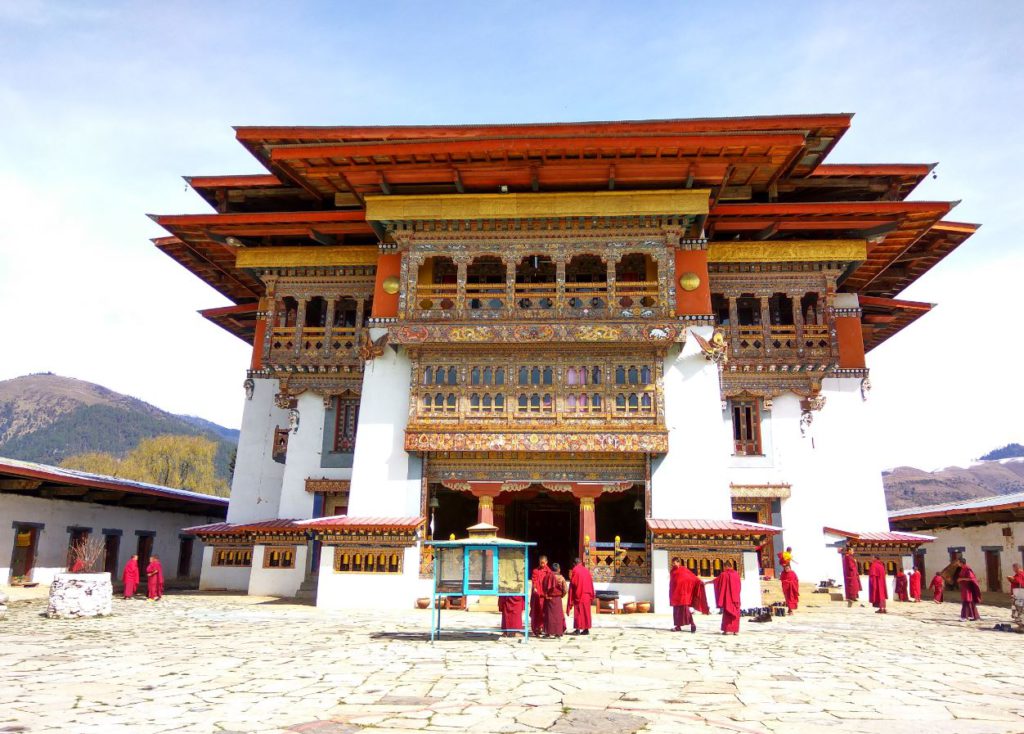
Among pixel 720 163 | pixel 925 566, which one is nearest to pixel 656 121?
pixel 720 163

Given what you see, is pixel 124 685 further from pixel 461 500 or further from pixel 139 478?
pixel 139 478

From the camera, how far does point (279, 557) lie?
20.0 m

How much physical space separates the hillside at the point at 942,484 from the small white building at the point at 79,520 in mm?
65002

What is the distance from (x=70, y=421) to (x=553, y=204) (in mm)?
143579

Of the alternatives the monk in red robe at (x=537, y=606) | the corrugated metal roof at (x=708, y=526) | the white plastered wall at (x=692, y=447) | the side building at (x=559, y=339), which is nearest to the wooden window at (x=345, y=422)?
the side building at (x=559, y=339)

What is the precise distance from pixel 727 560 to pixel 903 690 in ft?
29.2

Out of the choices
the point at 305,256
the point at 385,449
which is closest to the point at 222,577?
the point at 385,449

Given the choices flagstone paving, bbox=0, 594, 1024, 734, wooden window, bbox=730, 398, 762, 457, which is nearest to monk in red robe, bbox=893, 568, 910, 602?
wooden window, bbox=730, 398, 762, 457

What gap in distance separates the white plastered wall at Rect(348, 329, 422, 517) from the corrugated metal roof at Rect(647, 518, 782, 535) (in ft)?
17.8

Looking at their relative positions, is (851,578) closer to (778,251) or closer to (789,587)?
(789,587)

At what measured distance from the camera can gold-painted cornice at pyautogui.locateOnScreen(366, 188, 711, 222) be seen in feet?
59.5

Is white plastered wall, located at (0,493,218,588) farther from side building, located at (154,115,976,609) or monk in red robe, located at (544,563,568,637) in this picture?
monk in red robe, located at (544,563,568,637)

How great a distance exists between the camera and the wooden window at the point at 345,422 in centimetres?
2152

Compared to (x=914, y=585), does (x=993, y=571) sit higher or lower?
higher
